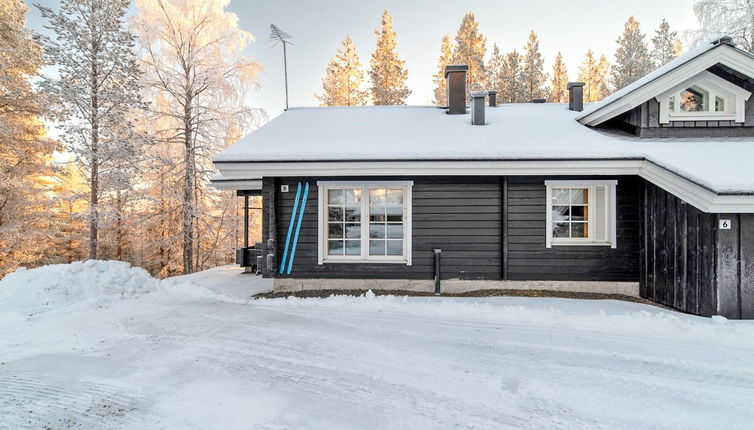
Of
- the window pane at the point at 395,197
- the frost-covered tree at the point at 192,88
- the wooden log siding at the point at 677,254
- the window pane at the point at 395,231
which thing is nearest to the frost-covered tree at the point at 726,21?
the wooden log siding at the point at 677,254

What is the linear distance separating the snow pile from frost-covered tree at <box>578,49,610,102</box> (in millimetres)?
33845

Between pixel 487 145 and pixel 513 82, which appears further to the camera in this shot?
pixel 513 82

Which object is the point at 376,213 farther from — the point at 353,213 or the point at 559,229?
the point at 559,229

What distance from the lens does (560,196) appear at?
23.8 feet

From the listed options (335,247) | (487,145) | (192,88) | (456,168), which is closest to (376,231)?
(335,247)

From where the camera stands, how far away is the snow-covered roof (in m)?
6.04

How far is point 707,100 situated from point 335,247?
349 inches

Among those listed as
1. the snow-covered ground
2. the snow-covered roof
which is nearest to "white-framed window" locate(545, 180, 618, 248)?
the snow-covered roof

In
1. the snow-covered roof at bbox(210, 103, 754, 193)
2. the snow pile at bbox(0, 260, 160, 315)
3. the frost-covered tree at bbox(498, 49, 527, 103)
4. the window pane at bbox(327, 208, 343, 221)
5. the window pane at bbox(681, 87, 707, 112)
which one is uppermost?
the frost-covered tree at bbox(498, 49, 527, 103)

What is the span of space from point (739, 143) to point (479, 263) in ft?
19.3

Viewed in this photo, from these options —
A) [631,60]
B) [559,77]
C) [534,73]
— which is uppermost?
[559,77]

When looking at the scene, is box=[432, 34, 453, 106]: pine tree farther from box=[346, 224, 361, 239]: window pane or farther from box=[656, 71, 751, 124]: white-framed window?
box=[346, 224, 361, 239]: window pane

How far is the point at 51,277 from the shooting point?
6.64 m

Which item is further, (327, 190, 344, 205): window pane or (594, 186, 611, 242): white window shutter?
(327, 190, 344, 205): window pane
